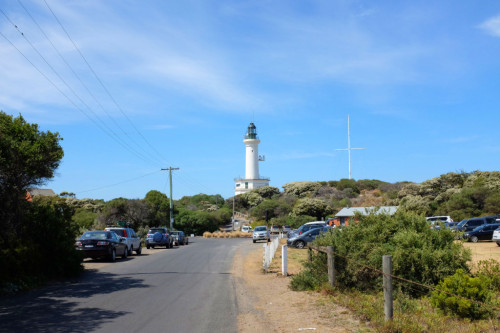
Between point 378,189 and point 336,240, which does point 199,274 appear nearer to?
point 336,240

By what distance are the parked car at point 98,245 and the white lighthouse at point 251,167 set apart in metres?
79.9

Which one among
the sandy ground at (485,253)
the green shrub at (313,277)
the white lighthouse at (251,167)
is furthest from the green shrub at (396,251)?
the white lighthouse at (251,167)

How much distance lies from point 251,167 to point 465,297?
9554cm

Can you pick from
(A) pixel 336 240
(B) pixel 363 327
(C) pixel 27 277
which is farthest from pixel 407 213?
(C) pixel 27 277

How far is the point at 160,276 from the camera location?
51.3 feet

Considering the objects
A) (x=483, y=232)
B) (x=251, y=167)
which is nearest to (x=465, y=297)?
(x=483, y=232)

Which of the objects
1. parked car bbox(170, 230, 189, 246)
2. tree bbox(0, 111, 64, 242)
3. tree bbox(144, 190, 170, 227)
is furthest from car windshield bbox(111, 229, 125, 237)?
tree bbox(144, 190, 170, 227)

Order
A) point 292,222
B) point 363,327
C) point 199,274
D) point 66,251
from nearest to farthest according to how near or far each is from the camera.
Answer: point 363,327, point 66,251, point 199,274, point 292,222

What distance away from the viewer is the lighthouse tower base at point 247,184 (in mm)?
103750

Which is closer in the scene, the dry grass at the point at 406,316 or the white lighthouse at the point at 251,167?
the dry grass at the point at 406,316

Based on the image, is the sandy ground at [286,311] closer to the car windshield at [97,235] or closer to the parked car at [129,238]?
the car windshield at [97,235]

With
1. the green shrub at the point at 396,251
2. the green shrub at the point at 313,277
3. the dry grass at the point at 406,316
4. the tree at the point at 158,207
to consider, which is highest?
the tree at the point at 158,207

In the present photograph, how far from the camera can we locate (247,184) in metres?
104

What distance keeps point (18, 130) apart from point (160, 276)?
629 centimetres
